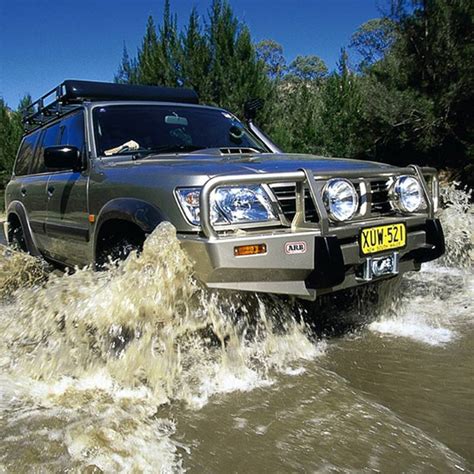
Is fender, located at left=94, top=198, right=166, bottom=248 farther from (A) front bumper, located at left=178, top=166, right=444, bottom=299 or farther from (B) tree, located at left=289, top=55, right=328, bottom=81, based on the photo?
(B) tree, located at left=289, top=55, right=328, bottom=81

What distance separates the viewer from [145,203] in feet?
9.69

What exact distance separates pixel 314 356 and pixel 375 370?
40 centimetres

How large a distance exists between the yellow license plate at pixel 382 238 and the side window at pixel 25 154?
3969 mm

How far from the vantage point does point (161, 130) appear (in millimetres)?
4062

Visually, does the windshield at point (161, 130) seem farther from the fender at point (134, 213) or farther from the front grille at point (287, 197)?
the front grille at point (287, 197)

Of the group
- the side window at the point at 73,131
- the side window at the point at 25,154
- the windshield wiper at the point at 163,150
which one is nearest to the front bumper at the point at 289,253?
the windshield wiper at the point at 163,150

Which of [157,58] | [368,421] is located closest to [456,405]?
[368,421]

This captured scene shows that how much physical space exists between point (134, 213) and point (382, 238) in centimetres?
146

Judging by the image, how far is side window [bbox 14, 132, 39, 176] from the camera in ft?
18.4

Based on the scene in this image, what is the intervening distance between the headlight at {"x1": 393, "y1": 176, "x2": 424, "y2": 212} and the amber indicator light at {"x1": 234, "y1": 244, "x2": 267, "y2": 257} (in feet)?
3.79

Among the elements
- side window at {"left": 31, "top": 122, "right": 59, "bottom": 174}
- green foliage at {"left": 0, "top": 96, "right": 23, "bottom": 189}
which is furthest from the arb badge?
green foliage at {"left": 0, "top": 96, "right": 23, "bottom": 189}

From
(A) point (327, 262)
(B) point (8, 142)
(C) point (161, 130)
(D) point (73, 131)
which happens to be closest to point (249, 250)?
(A) point (327, 262)

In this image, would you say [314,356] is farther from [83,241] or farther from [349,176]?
[83,241]

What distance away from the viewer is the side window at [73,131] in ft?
13.4
